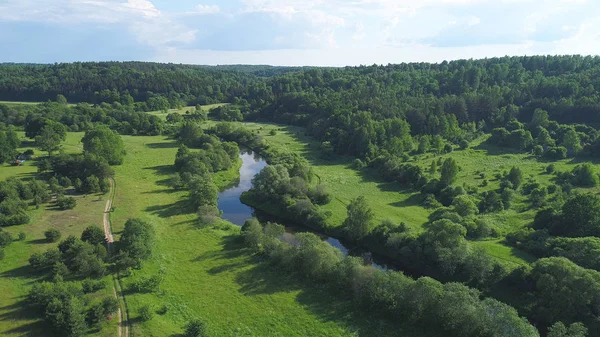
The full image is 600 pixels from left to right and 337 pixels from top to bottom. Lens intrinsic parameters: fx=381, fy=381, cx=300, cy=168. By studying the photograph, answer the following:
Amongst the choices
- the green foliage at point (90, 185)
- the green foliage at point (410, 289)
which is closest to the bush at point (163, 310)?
the green foliage at point (410, 289)

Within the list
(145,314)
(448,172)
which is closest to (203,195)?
(145,314)

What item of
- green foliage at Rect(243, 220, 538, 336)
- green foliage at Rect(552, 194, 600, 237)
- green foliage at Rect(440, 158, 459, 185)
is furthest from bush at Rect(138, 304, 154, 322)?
green foliage at Rect(440, 158, 459, 185)

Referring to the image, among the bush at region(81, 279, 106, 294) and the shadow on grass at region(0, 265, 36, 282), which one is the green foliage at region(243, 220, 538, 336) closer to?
the bush at region(81, 279, 106, 294)

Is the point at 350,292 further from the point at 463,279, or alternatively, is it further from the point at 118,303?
the point at 118,303

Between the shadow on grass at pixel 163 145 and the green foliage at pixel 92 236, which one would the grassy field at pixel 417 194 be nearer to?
the shadow on grass at pixel 163 145

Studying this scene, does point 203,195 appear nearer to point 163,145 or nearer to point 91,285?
point 91,285

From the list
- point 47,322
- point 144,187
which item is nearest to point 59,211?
point 144,187
